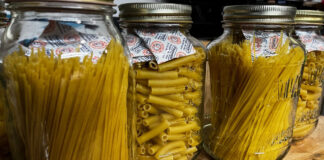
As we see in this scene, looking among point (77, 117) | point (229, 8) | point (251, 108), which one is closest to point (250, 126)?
point (251, 108)

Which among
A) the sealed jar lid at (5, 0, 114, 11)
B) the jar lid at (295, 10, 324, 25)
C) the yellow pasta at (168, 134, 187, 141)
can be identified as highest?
the sealed jar lid at (5, 0, 114, 11)

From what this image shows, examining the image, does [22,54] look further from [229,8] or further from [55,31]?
[229,8]

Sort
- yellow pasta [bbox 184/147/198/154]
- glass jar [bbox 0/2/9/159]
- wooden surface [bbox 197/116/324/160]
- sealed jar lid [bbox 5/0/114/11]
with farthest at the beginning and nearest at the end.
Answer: wooden surface [bbox 197/116/324/160] → yellow pasta [bbox 184/147/198/154] → glass jar [bbox 0/2/9/159] → sealed jar lid [bbox 5/0/114/11]

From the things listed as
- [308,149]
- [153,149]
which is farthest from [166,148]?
[308,149]

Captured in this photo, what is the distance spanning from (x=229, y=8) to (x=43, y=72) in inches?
16.0

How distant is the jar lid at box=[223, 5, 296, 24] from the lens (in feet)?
1.76

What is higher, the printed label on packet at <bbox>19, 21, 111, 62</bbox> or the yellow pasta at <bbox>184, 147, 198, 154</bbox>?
the printed label on packet at <bbox>19, 21, 111, 62</bbox>

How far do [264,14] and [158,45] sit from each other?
0.72 ft

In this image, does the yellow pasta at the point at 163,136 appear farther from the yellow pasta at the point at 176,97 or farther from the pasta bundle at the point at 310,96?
the pasta bundle at the point at 310,96

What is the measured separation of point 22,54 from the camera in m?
0.36

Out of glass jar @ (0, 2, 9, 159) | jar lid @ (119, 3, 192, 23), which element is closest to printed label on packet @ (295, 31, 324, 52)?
jar lid @ (119, 3, 192, 23)

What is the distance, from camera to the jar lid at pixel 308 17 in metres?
0.69

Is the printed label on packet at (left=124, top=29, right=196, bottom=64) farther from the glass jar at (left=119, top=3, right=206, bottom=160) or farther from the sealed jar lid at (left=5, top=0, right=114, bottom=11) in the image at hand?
the sealed jar lid at (left=5, top=0, right=114, bottom=11)

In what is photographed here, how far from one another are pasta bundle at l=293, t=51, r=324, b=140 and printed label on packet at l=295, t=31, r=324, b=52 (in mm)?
16
